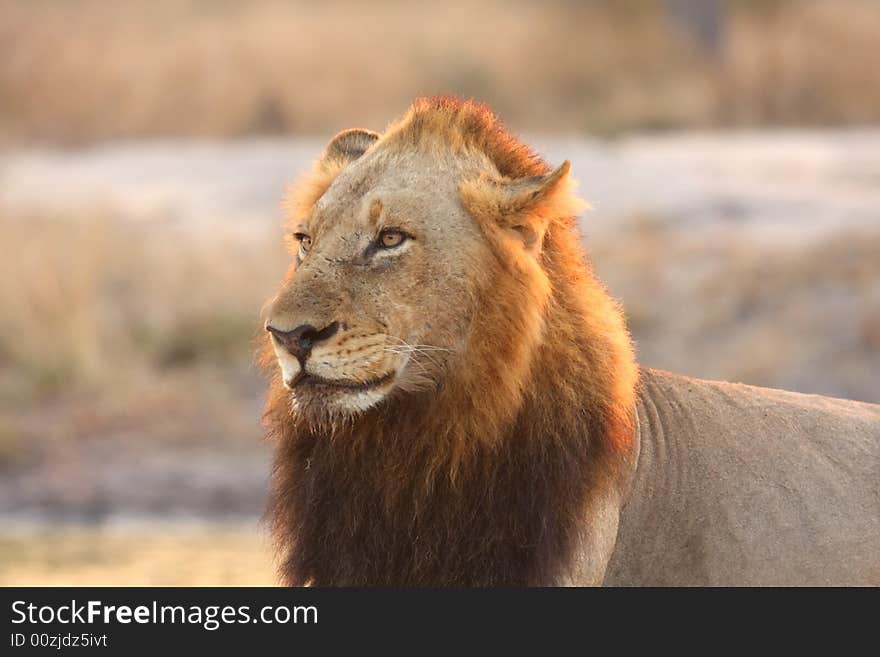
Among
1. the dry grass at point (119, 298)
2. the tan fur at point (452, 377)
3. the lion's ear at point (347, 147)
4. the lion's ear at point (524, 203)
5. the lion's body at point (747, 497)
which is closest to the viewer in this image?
the tan fur at point (452, 377)

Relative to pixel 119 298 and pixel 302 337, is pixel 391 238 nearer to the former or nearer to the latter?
pixel 302 337

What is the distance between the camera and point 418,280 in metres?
4.69

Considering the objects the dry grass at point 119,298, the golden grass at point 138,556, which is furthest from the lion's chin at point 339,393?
the dry grass at point 119,298

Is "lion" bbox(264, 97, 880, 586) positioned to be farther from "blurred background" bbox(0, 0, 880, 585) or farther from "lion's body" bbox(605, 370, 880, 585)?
"blurred background" bbox(0, 0, 880, 585)

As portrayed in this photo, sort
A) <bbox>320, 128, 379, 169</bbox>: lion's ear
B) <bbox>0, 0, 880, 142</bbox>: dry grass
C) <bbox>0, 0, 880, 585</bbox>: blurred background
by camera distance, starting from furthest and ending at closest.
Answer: <bbox>0, 0, 880, 142</bbox>: dry grass → <bbox>0, 0, 880, 585</bbox>: blurred background → <bbox>320, 128, 379, 169</bbox>: lion's ear

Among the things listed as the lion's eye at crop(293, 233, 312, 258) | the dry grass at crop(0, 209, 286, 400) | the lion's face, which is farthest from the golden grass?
the lion's face

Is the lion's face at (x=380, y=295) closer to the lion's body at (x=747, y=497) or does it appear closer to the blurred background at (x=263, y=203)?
the lion's body at (x=747, y=497)

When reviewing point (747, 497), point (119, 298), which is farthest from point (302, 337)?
point (119, 298)

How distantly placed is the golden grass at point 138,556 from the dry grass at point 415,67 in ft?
27.4

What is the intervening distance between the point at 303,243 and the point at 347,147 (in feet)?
1.49

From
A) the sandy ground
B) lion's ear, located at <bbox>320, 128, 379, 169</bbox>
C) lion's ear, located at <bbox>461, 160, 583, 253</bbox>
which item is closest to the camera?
lion's ear, located at <bbox>461, 160, 583, 253</bbox>

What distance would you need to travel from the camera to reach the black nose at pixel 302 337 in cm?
452

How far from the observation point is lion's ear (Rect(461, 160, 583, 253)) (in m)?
4.77

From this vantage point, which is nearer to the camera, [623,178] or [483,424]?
[483,424]
